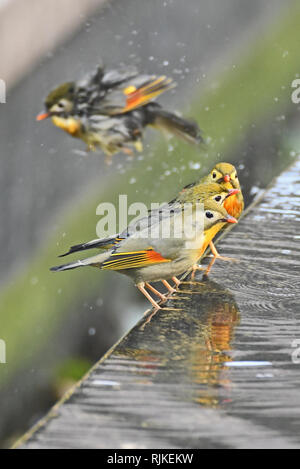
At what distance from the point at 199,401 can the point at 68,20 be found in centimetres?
123

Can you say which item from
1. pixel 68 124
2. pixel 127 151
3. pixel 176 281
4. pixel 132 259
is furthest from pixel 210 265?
pixel 68 124

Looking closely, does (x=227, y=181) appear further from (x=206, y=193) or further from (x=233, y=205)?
(x=206, y=193)

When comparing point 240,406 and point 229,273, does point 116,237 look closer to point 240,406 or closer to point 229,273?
point 229,273

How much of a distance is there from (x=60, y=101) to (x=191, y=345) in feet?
2.46

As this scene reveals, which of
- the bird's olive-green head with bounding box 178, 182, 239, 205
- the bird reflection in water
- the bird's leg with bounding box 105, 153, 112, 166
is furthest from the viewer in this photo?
the bird's leg with bounding box 105, 153, 112, 166

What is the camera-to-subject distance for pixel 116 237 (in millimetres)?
2143

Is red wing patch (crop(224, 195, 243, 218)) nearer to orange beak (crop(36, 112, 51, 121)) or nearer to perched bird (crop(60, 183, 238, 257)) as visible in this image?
perched bird (crop(60, 183, 238, 257))

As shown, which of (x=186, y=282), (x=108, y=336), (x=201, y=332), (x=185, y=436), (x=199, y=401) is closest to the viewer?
(x=185, y=436)

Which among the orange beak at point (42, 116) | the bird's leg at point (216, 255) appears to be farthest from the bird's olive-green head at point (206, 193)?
the orange beak at point (42, 116)

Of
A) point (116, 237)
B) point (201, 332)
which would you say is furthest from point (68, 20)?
point (201, 332)

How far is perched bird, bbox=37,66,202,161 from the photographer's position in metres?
2.21

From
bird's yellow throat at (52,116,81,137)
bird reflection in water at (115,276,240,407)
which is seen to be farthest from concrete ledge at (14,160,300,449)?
bird's yellow throat at (52,116,81,137)

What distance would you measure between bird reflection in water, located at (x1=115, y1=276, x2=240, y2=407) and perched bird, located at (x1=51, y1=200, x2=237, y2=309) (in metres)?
0.10

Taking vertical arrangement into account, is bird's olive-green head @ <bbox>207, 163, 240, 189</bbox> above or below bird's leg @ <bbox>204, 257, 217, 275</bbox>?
above
